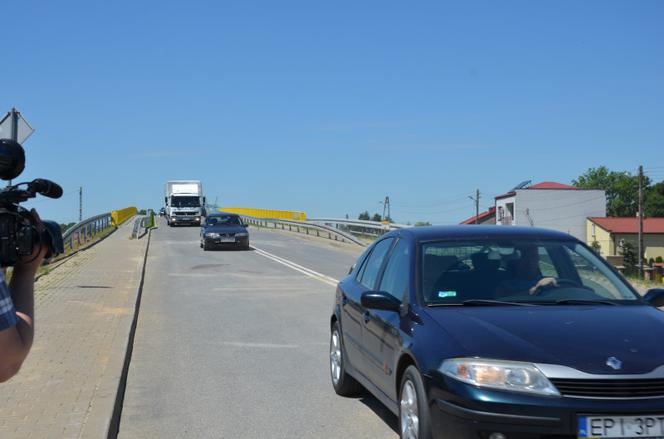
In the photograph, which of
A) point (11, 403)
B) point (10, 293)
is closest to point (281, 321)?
point (11, 403)

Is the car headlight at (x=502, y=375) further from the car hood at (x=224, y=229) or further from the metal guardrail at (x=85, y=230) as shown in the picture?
the car hood at (x=224, y=229)

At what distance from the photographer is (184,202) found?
54.6 meters

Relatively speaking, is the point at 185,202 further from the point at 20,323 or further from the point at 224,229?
the point at 20,323

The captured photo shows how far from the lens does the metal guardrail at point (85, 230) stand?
28.4 meters

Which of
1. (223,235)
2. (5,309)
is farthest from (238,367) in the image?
(223,235)

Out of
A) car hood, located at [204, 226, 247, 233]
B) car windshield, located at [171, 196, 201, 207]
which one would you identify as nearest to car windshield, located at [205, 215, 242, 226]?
car hood, located at [204, 226, 247, 233]

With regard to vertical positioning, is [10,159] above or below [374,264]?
above

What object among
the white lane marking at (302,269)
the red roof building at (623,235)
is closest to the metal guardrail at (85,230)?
the white lane marking at (302,269)

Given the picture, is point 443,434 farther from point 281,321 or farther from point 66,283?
point 66,283

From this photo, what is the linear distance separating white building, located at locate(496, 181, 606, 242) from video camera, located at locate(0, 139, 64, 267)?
298ft

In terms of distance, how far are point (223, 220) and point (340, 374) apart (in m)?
26.7

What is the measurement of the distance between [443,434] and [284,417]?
222 cm

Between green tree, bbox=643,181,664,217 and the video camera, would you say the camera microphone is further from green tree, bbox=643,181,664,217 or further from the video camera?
green tree, bbox=643,181,664,217

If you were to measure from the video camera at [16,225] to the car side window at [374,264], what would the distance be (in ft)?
12.5
